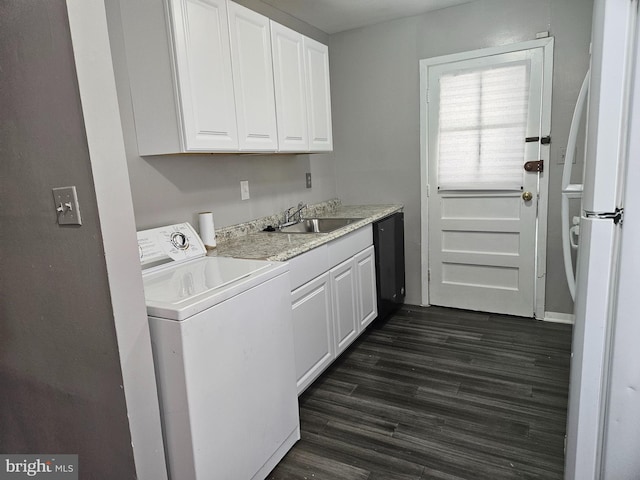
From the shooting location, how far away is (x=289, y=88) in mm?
2555

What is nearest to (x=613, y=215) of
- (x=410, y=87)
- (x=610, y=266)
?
(x=610, y=266)

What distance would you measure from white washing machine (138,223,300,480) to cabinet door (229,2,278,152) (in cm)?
72

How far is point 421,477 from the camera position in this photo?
5.56 ft

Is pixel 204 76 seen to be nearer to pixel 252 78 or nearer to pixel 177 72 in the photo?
pixel 177 72

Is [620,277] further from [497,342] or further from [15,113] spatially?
[497,342]

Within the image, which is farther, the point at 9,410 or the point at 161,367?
the point at 9,410

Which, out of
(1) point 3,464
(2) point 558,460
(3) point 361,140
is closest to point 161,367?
(1) point 3,464

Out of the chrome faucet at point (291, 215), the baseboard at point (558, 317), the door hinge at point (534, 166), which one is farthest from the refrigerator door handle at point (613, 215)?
the baseboard at point (558, 317)

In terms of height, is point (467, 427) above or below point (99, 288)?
below

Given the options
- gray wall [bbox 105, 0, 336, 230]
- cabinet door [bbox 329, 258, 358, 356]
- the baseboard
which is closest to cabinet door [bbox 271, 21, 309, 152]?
gray wall [bbox 105, 0, 336, 230]

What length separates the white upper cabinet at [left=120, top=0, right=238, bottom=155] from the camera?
1.79 m

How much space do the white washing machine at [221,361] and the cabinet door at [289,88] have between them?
0.98m

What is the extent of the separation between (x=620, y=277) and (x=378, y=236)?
7.08 ft

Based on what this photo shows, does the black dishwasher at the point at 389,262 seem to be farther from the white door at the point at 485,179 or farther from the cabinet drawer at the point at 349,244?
the white door at the point at 485,179
